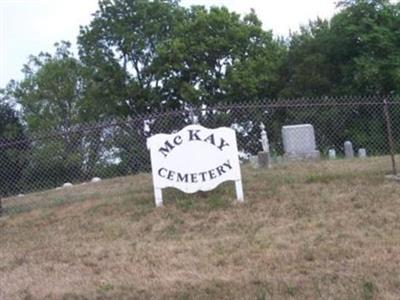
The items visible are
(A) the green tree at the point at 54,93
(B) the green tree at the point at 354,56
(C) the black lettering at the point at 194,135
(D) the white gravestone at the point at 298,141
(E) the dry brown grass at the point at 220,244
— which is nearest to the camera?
(E) the dry brown grass at the point at 220,244

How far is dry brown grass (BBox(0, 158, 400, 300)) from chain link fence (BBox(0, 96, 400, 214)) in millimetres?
1723

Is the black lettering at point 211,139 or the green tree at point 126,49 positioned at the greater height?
the green tree at point 126,49

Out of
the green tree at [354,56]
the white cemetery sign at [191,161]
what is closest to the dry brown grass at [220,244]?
the white cemetery sign at [191,161]

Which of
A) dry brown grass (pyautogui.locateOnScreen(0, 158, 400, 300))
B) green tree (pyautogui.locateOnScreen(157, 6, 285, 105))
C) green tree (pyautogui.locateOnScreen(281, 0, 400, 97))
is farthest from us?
green tree (pyautogui.locateOnScreen(157, 6, 285, 105))

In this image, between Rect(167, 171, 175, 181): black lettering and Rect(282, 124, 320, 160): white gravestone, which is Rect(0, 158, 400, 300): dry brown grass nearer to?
Rect(167, 171, 175, 181): black lettering

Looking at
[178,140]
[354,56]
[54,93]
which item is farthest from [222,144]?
[54,93]

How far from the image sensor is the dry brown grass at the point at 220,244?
20.9ft

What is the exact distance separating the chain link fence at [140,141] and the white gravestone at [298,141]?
43 centimetres

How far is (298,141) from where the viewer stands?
18.0m

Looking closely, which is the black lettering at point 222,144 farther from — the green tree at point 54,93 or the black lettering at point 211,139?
the green tree at point 54,93

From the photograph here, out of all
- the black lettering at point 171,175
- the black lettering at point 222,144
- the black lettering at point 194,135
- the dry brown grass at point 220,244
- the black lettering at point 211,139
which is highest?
the black lettering at point 194,135

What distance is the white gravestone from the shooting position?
58.5ft

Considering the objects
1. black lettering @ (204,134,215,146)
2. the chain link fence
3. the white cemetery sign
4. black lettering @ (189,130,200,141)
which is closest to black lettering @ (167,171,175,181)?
the white cemetery sign

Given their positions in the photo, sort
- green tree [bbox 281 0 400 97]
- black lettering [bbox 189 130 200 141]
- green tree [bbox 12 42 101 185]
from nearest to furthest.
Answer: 1. black lettering [bbox 189 130 200 141]
2. green tree [bbox 281 0 400 97]
3. green tree [bbox 12 42 101 185]
